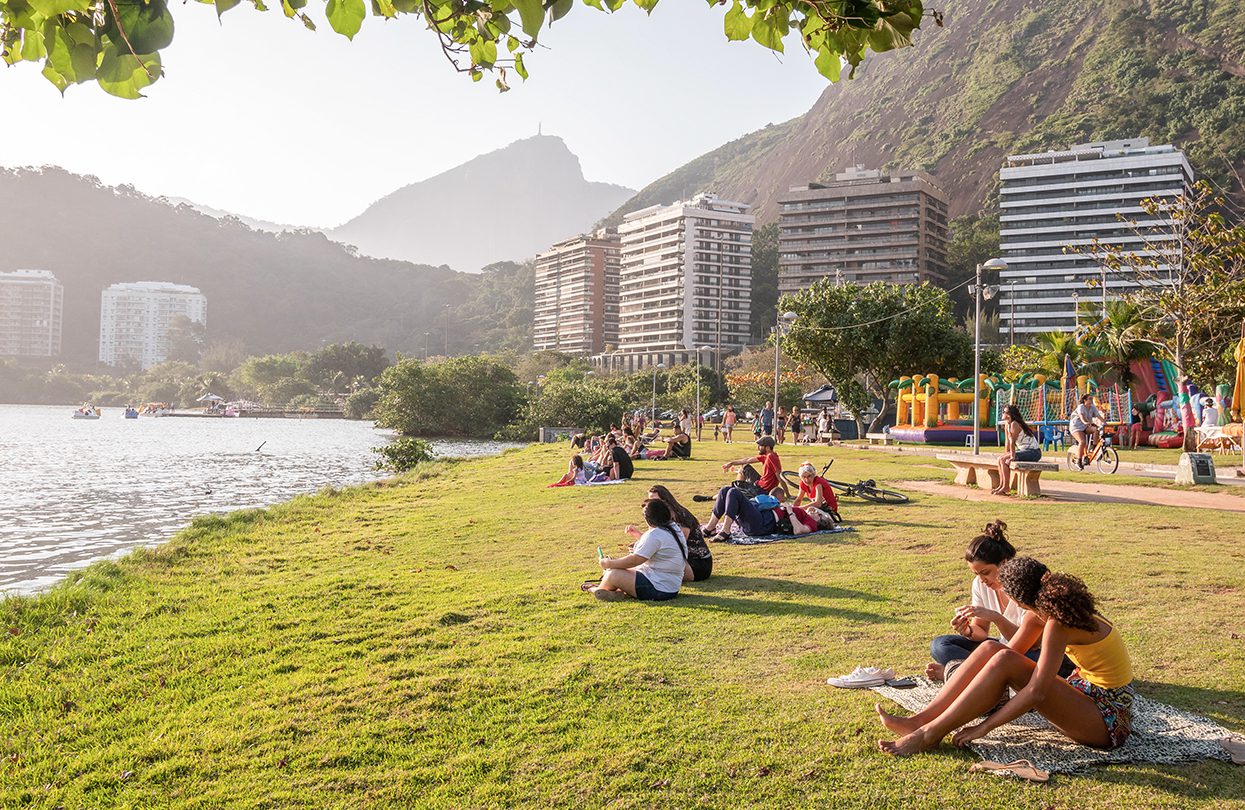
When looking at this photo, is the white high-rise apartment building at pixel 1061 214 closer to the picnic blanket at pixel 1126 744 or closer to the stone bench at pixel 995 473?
the stone bench at pixel 995 473

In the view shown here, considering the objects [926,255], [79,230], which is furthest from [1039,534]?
[79,230]

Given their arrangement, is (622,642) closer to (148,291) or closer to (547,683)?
(547,683)

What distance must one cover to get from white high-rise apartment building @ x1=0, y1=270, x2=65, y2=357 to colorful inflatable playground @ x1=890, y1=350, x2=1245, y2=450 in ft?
607

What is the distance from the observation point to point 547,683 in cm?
536

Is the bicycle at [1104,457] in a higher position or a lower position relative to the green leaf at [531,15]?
lower

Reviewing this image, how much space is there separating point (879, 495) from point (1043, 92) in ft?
532

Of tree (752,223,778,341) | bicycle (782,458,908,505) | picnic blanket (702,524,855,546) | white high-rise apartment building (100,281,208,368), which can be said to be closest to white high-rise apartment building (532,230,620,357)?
tree (752,223,778,341)

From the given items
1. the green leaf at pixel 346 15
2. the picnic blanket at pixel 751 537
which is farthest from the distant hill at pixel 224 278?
the green leaf at pixel 346 15

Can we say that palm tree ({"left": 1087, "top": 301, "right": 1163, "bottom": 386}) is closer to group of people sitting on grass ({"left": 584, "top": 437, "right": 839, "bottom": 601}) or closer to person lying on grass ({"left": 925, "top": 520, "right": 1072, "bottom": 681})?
group of people sitting on grass ({"left": 584, "top": 437, "right": 839, "bottom": 601})

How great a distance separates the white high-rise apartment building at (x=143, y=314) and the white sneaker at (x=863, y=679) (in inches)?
7384

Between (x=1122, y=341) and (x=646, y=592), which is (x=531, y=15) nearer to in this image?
(x=646, y=592)

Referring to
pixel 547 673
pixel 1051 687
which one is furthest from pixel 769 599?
pixel 1051 687

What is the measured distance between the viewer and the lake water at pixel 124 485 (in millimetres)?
15180

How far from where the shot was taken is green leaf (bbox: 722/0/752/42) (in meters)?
3.62
